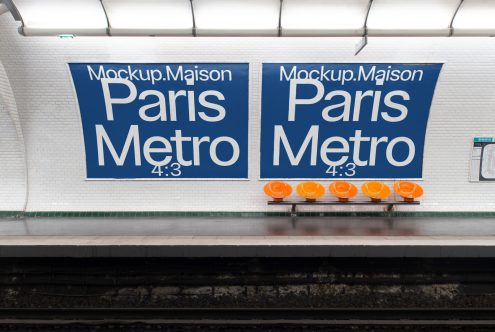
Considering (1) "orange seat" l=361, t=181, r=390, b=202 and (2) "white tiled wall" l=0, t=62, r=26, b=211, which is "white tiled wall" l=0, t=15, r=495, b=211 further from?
(1) "orange seat" l=361, t=181, r=390, b=202

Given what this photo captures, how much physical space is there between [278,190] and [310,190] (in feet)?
1.79

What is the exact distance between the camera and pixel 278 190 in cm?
572

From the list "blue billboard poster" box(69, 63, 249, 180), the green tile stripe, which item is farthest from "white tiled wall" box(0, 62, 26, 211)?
"blue billboard poster" box(69, 63, 249, 180)

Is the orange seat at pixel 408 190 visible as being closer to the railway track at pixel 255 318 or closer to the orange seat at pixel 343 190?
the orange seat at pixel 343 190

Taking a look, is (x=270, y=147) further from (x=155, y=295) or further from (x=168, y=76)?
(x=155, y=295)

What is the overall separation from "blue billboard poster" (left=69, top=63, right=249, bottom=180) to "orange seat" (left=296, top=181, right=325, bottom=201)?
101 centimetres

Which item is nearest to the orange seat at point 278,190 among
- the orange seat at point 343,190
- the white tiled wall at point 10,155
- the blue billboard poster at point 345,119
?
the blue billboard poster at point 345,119

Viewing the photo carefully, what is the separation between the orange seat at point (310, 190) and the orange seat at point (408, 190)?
1277 mm

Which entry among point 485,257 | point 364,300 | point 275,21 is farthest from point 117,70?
point 485,257

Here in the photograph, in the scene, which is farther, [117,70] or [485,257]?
[117,70]

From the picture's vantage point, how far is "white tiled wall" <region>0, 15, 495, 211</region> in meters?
5.52

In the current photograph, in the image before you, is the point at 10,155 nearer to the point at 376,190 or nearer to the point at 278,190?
the point at 278,190

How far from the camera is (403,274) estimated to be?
4.39 metres

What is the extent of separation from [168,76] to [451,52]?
4731mm
